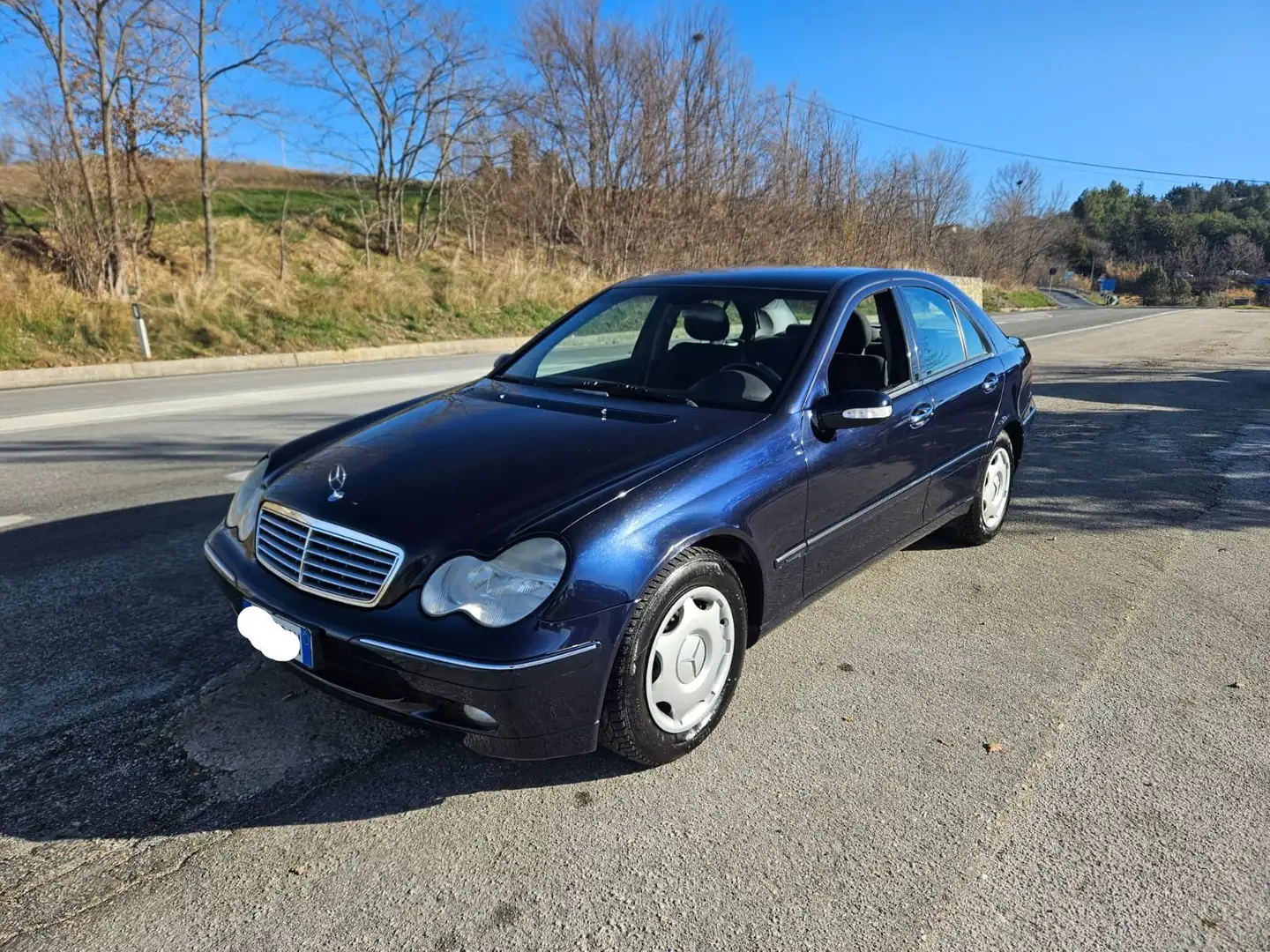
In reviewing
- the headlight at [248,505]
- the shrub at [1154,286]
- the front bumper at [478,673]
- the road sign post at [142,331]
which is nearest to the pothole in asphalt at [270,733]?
the front bumper at [478,673]

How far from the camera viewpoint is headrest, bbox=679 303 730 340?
3.77 metres

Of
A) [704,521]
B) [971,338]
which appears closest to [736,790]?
[704,521]

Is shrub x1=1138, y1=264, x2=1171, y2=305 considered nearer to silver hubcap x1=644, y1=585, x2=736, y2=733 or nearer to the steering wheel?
the steering wheel

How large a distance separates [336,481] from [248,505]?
0.46m

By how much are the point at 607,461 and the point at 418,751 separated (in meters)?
1.14

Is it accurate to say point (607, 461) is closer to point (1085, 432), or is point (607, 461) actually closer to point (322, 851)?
point (322, 851)

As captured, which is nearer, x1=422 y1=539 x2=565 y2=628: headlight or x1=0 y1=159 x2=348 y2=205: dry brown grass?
x1=422 y1=539 x2=565 y2=628: headlight

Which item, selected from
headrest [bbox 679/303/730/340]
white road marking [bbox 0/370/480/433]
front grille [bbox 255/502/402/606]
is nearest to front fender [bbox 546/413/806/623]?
front grille [bbox 255/502/402/606]

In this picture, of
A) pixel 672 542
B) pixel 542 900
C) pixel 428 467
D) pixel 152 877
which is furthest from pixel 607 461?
pixel 152 877

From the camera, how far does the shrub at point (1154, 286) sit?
74662 millimetres

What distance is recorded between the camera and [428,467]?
2775mm

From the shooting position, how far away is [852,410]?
10.2 feet

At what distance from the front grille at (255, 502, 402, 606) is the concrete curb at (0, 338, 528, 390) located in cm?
1291

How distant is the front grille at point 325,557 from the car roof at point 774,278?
1.97 m
